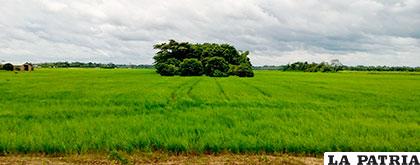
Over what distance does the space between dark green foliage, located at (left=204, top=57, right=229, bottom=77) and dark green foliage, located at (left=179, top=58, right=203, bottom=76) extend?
1066 mm

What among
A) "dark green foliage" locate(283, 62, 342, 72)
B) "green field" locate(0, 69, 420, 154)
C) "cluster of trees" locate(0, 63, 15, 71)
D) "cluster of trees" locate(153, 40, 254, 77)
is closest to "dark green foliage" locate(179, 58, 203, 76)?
"cluster of trees" locate(153, 40, 254, 77)

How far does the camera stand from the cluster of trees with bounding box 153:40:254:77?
5488 cm

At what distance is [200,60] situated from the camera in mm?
57094

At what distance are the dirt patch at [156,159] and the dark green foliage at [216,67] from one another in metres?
46.4

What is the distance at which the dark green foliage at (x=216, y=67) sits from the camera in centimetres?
5420

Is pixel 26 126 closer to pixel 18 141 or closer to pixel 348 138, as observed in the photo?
pixel 18 141

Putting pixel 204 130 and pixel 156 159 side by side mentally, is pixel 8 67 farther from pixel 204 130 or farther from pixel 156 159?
pixel 156 159

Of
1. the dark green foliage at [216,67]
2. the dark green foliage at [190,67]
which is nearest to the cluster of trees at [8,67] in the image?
the dark green foliage at [190,67]

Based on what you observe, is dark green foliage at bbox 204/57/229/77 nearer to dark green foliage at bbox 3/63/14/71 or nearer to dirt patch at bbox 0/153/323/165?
dark green foliage at bbox 3/63/14/71

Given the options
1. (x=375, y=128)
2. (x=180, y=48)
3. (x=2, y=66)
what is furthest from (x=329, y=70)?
(x=375, y=128)

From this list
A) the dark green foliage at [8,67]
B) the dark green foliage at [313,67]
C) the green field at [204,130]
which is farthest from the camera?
the dark green foliage at [313,67]

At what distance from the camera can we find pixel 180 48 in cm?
5759

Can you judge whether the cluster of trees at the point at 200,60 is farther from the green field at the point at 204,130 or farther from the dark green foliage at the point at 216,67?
the green field at the point at 204,130

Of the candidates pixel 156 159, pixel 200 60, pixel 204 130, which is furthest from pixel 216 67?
pixel 156 159
